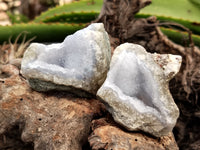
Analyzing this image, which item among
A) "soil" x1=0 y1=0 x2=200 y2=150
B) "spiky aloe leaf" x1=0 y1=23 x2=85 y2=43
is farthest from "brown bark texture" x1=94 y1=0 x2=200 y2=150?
"spiky aloe leaf" x1=0 y1=23 x2=85 y2=43

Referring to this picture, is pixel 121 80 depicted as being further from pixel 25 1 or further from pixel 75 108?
pixel 25 1

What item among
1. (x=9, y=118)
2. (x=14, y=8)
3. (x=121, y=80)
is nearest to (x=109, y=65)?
(x=121, y=80)

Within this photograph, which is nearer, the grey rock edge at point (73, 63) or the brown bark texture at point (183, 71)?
the grey rock edge at point (73, 63)

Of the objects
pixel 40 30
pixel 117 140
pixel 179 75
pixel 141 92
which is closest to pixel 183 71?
pixel 179 75

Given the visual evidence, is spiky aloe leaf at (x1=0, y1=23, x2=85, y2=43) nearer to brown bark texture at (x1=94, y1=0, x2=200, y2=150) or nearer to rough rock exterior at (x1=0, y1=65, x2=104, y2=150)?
brown bark texture at (x1=94, y1=0, x2=200, y2=150)

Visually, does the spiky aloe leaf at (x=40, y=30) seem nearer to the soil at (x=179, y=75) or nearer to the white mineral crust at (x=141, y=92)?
the soil at (x=179, y=75)

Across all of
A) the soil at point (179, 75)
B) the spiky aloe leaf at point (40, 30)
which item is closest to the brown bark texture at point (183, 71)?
the soil at point (179, 75)
